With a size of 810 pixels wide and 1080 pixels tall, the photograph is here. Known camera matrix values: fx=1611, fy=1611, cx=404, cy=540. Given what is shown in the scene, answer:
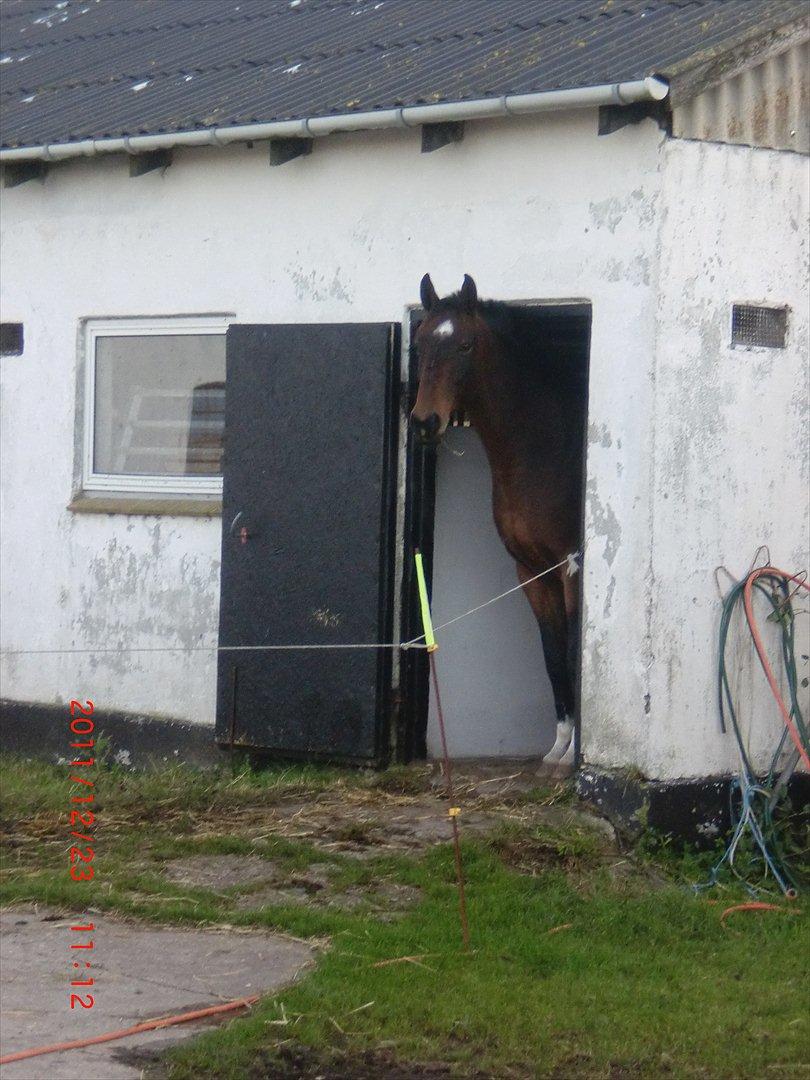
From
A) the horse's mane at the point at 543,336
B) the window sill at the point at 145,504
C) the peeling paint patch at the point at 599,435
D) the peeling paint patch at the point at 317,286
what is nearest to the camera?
the peeling paint patch at the point at 599,435

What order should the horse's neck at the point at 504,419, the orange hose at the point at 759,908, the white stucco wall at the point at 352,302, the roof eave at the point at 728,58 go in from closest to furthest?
the orange hose at the point at 759,908 → the roof eave at the point at 728,58 → the white stucco wall at the point at 352,302 → the horse's neck at the point at 504,419

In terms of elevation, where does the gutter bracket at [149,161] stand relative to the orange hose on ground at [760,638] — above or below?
above

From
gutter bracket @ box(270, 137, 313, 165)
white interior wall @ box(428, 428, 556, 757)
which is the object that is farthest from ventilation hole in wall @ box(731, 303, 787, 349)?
gutter bracket @ box(270, 137, 313, 165)

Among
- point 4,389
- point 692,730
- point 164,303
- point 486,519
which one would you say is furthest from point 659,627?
point 4,389

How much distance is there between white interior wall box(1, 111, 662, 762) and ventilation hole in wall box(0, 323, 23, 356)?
0.08 meters

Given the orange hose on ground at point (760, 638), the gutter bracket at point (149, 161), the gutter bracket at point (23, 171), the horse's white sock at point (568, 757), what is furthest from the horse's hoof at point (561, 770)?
the gutter bracket at point (23, 171)

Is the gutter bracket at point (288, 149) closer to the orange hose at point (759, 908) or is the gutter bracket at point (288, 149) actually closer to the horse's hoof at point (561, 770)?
the horse's hoof at point (561, 770)

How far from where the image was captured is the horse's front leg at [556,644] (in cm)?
794

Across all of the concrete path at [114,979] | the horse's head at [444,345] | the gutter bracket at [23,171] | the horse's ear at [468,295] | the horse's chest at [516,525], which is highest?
the gutter bracket at [23,171]

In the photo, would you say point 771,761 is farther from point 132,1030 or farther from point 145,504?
point 145,504

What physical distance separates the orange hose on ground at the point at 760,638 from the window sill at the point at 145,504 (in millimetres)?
2890

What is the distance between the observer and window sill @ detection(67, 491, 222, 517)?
8.66 meters

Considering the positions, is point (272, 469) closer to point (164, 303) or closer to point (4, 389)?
point (164, 303)

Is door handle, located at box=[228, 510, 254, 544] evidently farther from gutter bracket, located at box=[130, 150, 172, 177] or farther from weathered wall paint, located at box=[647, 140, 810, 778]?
weathered wall paint, located at box=[647, 140, 810, 778]
